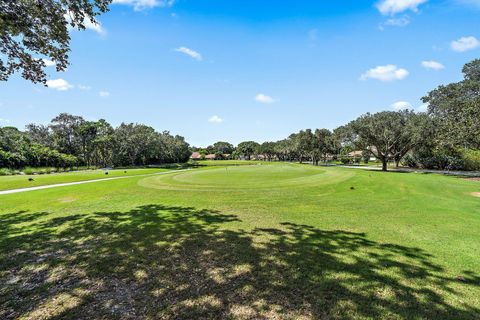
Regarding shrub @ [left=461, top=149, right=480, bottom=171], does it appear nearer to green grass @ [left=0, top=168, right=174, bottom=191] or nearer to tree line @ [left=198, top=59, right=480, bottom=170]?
tree line @ [left=198, top=59, right=480, bottom=170]

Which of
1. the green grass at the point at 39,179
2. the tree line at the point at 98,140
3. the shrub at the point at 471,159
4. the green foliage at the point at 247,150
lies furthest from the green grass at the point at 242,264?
the green foliage at the point at 247,150

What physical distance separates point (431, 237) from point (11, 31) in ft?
47.5

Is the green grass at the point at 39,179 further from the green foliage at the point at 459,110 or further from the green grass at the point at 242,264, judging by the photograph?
the green foliage at the point at 459,110

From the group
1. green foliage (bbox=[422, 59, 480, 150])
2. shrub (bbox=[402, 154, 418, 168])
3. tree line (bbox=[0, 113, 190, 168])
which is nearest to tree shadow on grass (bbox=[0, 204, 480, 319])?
green foliage (bbox=[422, 59, 480, 150])

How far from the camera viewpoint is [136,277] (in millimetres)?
5270

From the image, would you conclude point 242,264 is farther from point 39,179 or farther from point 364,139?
point 364,139

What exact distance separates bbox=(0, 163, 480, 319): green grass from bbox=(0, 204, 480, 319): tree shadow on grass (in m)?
0.03

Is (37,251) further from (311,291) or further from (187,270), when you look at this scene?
(311,291)

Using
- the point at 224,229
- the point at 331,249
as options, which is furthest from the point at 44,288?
the point at 331,249

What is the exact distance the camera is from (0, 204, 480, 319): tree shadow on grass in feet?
13.6

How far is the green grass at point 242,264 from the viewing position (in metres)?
4.21

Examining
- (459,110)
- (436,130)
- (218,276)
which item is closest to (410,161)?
(436,130)

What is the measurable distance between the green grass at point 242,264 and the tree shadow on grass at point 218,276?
27 millimetres

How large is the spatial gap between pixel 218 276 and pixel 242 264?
30.2 inches
